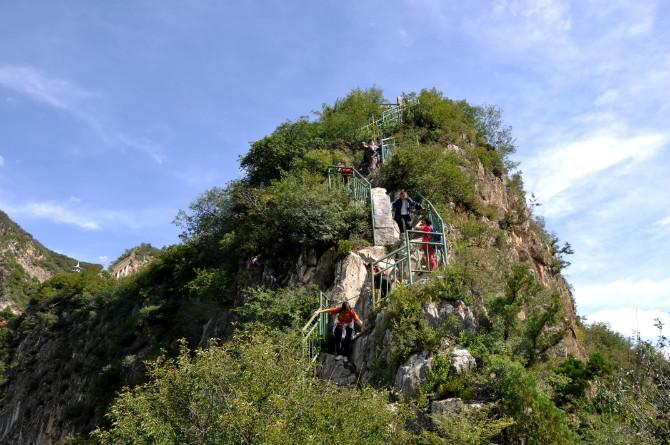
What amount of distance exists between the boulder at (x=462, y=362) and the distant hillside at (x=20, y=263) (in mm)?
79923

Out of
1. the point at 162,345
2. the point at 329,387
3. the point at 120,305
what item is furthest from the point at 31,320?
the point at 329,387

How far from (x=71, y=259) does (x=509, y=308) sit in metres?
115

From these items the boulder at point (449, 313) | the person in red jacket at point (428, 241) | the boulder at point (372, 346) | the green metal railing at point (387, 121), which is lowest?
the boulder at point (372, 346)

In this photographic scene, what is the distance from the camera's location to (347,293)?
14.1m

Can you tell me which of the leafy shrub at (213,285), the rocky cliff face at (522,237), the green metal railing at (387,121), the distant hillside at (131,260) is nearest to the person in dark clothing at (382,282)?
the rocky cliff face at (522,237)

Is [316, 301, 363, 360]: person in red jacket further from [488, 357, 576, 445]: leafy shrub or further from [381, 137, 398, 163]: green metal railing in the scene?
[381, 137, 398, 163]: green metal railing

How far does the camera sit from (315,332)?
12992 mm

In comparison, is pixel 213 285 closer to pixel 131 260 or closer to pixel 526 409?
pixel 526 409

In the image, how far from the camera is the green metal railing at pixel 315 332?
1220 cm

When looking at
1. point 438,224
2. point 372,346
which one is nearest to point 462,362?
point 372,346

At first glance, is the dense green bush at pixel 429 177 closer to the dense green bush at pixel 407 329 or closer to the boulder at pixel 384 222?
the boulder at pixel 384 222

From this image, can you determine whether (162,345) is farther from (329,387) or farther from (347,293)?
(329,387)

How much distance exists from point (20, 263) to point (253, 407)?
97365 millimetres

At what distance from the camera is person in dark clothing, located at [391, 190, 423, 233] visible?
15.6 metres
